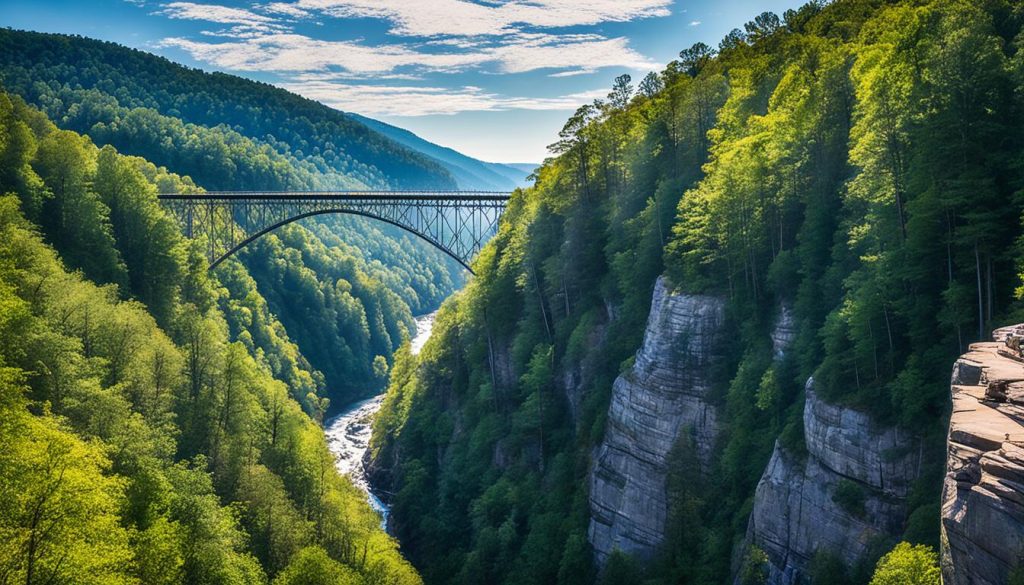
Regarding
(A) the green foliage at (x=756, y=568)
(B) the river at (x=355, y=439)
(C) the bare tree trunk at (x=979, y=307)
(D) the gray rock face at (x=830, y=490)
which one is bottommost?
(B) the river at (x=355, y=439)

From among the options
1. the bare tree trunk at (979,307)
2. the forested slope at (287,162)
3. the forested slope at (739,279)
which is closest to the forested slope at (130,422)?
the forested slope at (739,279)

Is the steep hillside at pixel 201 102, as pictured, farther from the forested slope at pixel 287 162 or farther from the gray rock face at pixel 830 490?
the gray rock face at pixel 830 490

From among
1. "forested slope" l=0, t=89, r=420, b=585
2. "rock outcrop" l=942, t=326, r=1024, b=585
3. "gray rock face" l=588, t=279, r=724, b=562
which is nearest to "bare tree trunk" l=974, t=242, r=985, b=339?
"rock outcrop" l=942, t=326, r=1024, b=585

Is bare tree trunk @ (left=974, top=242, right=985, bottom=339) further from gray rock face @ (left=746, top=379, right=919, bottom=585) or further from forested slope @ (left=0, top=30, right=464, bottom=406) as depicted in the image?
forested slope @ (left=0, top=30, right=464, bottom=406)

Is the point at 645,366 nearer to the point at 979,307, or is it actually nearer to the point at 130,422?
the point at 979,307

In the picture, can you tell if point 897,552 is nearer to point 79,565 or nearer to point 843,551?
point 843,551

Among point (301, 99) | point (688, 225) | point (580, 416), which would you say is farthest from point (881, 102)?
point (301, 99)
